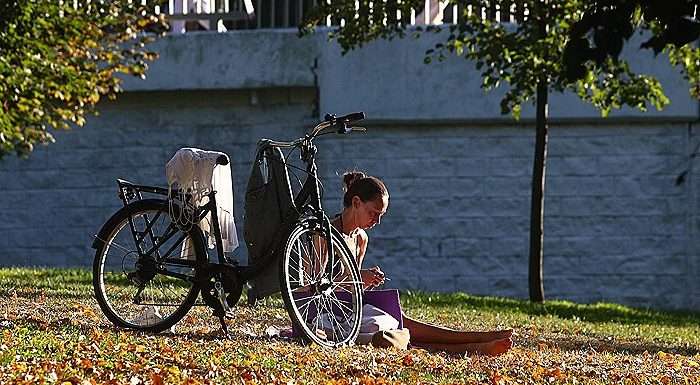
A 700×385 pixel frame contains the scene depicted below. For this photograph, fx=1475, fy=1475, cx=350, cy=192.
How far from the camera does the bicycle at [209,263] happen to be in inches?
293

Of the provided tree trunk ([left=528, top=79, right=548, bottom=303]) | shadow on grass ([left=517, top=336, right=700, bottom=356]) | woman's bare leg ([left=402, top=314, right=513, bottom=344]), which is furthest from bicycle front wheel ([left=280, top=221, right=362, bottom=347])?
tree trunk ([left=528, top=79, right=548, bottom=303])

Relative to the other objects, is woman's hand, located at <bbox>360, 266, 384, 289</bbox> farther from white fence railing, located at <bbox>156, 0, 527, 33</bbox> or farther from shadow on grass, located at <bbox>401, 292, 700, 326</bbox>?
white fence railing, located at <bbox>156, 0, 527, 33</bbox>

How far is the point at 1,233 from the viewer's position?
58.3 feet

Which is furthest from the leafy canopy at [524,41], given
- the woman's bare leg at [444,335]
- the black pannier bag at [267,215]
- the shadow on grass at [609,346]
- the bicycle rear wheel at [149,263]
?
the bicycle rear wheel at [149,263]

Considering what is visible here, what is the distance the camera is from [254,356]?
6.78 metres

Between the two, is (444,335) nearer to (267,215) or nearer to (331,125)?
(267,215)

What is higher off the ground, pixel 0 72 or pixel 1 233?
pixel 0 72

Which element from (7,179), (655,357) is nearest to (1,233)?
(7,179)

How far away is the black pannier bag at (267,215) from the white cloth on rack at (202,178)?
135 mm

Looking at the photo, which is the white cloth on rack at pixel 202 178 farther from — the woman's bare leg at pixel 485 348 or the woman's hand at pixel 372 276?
the woman's bare leg at pixel 485 348

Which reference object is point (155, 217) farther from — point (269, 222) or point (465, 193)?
point (465, 193)

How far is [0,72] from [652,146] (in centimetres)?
782

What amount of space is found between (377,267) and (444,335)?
0.53 m

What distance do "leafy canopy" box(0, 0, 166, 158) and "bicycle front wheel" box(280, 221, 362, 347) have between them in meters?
5.74
